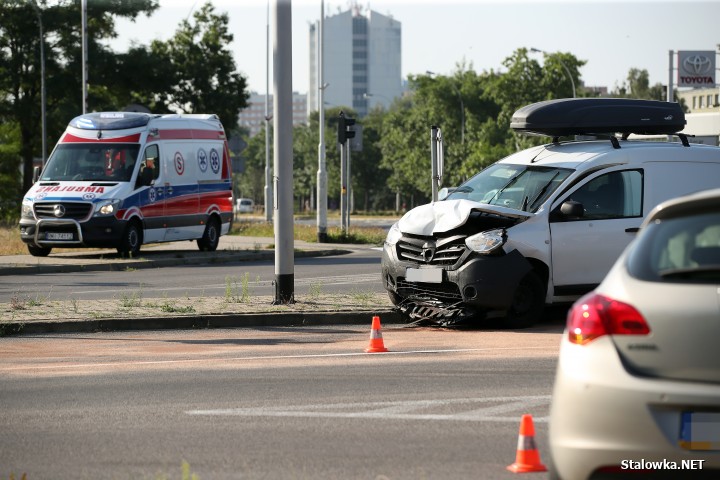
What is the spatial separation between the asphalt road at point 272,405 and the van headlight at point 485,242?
34.6 inches

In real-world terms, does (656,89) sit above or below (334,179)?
above

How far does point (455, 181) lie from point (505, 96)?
44.3 feet

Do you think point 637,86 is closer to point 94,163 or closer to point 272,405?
point 94,163

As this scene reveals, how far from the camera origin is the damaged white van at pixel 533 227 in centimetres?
1322

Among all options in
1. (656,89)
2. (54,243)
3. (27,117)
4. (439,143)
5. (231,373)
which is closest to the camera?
(231,373)

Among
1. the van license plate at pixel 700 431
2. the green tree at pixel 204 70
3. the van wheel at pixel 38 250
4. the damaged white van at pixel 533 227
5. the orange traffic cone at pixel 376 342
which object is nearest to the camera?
the van license plate at pixel 700 431

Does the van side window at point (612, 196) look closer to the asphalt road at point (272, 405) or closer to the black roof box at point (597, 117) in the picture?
the black roof box at point (597, 117)

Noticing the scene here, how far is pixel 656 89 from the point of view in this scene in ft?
407

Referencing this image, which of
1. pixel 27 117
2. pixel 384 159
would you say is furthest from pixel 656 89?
pixel 27 117

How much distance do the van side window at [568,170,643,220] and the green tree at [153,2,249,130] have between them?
135 ft

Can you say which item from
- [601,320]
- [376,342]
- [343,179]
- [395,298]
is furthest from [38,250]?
[601,320]

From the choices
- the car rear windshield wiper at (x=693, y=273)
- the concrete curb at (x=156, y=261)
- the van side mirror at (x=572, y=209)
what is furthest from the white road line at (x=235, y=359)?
the concrete curb at (x=156, y=261)

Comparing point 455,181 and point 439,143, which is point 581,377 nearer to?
point 439,143

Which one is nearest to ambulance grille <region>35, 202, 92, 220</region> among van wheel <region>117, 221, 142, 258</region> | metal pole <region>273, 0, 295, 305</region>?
van wheel <region>117, 221, 142, 258</region>
